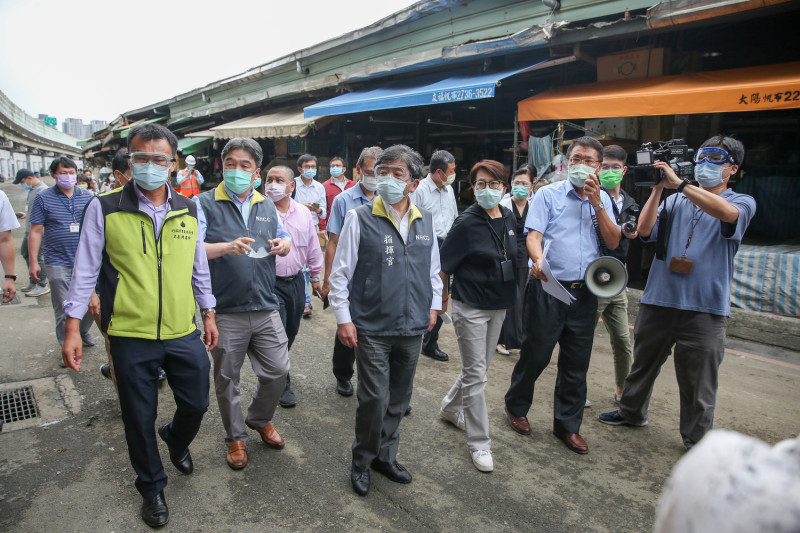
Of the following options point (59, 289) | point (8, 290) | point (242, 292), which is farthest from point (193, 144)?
point (242, 292)

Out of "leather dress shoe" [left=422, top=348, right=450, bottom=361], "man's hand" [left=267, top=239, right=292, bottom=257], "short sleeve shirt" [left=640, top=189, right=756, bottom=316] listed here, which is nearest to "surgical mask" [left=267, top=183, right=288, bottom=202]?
"man's hand" [left=267, top=239, right=292, bottom=257]

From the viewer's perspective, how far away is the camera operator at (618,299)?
4.04 meters

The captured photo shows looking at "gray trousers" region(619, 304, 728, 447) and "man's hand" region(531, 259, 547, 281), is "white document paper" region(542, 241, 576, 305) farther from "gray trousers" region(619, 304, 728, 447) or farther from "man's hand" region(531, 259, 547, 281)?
"gray trousers" region(619, 304, 728, 447)

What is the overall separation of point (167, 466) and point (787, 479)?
3.32 metres

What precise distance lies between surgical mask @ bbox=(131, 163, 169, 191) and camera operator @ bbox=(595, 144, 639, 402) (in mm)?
3093

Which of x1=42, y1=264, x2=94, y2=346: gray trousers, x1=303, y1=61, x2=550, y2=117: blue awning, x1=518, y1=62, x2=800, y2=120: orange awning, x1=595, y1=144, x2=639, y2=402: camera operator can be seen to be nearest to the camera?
x1=595, y1=144, x2=639, y2=402: camera operator

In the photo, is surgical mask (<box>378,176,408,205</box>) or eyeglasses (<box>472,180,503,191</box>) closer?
surgical mask (<box>378,176,408,205</box>)

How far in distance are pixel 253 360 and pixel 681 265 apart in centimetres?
296

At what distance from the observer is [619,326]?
13.7 feet

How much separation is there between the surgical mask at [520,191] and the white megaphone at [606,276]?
1771 mm

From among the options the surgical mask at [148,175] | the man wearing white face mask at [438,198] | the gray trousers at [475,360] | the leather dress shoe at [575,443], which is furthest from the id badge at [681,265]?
the surgical mask at [148,175]

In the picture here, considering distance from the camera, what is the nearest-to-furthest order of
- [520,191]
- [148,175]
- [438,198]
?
1. [148,175]
2. [520,191]
3. [438,198]

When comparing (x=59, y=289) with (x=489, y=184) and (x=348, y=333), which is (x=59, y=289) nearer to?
(x=348, y=333)

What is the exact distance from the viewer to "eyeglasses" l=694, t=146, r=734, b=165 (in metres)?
3.32
